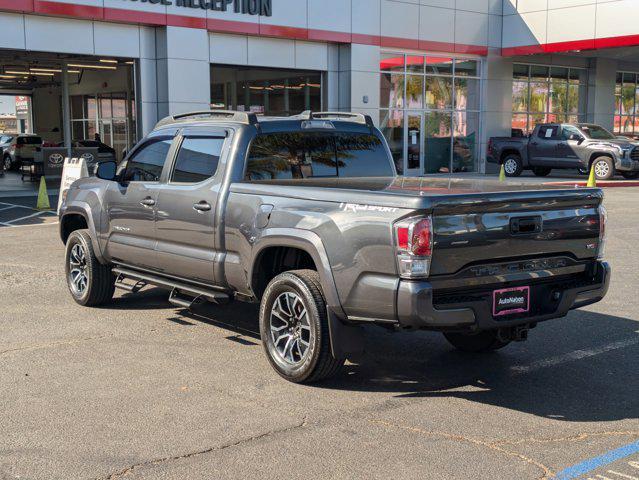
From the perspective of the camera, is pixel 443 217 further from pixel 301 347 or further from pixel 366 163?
pixel 366 163

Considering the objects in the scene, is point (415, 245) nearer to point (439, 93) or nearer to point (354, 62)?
point (354, 62)

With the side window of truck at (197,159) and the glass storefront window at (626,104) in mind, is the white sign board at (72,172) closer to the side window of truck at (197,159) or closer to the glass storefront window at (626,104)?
the side window of truck at (197,159)

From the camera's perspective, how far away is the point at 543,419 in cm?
504

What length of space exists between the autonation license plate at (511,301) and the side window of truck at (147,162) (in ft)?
11.3

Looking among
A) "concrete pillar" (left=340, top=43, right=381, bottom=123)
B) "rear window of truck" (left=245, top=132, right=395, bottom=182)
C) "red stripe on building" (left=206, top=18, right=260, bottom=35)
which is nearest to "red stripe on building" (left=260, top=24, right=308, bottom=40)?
"red stripe on building" (left=206, top=18, right=260, bottom=35)

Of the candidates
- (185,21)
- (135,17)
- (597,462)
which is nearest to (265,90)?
(185,21)

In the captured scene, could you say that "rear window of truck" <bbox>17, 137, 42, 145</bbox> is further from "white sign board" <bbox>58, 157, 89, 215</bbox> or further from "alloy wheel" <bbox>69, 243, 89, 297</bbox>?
"alloy wheel" <bbox>69, 243, 89, 297</bbox>

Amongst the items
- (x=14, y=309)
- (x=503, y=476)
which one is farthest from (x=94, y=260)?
(x=503, y=476)

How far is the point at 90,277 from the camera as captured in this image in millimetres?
8000

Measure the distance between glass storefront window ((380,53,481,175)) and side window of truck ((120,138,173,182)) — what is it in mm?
21330

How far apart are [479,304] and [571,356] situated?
69.6 inches

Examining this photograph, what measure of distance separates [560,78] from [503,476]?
109 feet

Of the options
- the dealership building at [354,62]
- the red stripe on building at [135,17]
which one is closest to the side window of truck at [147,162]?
the dealership building at [354,62]

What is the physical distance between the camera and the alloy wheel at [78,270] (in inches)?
323
